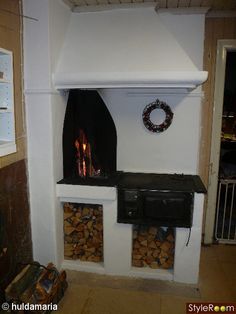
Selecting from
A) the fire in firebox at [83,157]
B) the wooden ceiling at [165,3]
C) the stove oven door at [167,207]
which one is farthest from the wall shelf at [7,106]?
the stove oven door at [167,207]

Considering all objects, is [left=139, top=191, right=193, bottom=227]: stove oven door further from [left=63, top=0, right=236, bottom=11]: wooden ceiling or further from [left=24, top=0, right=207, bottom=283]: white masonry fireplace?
[left=63, top=0, right=236, bottom=11]: wooden ceiling

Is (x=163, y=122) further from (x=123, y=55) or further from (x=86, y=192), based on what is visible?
(x=86, y=192)

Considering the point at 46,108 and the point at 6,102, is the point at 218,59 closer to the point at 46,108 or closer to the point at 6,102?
the point at 46,108

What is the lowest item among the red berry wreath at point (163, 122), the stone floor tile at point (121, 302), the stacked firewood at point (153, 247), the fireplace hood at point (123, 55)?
the stone floor tile at point (121, 302)

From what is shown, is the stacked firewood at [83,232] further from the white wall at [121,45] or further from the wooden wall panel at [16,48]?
the white wall at [121,45]

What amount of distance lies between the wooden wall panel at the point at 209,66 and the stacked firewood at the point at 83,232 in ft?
3.95

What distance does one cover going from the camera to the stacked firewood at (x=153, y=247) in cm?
254

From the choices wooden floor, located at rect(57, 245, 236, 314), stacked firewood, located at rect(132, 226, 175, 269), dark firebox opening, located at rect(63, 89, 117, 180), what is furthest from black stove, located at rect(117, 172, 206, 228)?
wooden floor, located at rect(57, 245, 236, 314)

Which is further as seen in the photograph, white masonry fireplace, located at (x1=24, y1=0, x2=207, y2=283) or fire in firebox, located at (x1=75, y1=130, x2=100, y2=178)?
fire in firebox, located at (x1=75, y1=130, x2=100, y2=178)

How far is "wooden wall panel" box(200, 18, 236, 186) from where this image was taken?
2.69 meters

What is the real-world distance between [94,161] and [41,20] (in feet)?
4.15

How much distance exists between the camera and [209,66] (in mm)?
2764

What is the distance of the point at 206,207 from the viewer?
119 inches

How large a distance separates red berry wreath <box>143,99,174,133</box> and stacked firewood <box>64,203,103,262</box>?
897 millimetres
